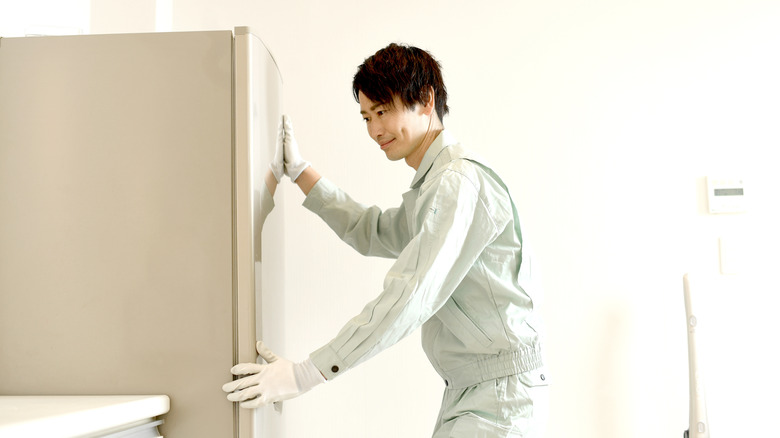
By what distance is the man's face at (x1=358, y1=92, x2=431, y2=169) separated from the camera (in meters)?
1.32

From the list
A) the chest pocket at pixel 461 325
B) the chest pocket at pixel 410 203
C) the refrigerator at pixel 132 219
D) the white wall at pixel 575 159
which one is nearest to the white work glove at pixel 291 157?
the white wall at pixel 575 159

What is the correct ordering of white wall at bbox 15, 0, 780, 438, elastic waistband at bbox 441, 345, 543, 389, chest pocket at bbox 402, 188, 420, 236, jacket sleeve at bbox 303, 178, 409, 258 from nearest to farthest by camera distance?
1. elastic waistband at bbox 441, 345, 543, 389
2. chest pocket at bbox 402, 188, 420, 236
3. jacket sleeve at bbox 303, 178, 409, 258
4. white wall at bbox 15, 0, 780, 438

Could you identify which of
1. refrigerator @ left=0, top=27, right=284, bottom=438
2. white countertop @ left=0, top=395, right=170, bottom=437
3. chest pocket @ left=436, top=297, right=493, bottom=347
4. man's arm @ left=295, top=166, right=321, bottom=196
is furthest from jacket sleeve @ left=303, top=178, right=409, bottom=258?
white countertop @ left=0, top=395, right=170, bottom=437

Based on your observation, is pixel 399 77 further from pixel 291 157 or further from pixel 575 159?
pixel 575 159

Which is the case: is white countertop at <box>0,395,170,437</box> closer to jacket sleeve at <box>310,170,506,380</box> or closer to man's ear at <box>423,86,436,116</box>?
jacket sleeve at <box>310,170,506,380</box>

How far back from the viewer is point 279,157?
1438 mm

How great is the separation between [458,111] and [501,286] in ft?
2.27

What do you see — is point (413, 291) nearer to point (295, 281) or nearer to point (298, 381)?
point (298, 381)

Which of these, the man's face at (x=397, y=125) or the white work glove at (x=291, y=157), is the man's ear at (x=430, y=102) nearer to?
the man's face at (x=397, y=125)

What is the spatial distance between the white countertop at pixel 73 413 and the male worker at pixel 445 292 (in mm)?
132

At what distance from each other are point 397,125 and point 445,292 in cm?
40

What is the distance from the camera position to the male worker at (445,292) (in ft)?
3.43

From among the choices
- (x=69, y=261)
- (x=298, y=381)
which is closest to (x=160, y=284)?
(x=69, y=261)

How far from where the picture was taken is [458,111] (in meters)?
1.73
